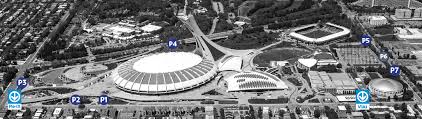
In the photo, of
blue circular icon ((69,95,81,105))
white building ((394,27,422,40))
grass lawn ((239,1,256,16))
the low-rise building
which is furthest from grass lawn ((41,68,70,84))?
white building ((394,27,422,40))

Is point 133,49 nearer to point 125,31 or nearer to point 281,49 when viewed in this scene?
point 125,31

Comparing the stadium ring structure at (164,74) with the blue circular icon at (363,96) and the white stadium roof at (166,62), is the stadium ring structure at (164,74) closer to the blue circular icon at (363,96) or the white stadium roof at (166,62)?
the white stadium roof at (166,62)

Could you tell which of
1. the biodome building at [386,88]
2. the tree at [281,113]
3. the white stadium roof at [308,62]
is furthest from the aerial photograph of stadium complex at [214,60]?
the tree at [281,113]

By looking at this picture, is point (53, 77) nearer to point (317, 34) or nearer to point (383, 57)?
point (317, 34)

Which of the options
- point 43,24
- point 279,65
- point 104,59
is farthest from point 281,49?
point 43,24

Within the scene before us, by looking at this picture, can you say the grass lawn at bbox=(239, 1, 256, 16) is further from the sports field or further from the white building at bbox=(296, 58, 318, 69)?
the white building at bbox=(296, 58, 318, 69)

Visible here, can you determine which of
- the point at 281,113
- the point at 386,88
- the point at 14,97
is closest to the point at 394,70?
the point at 386,88

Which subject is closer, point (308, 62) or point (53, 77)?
point (53, 77)
